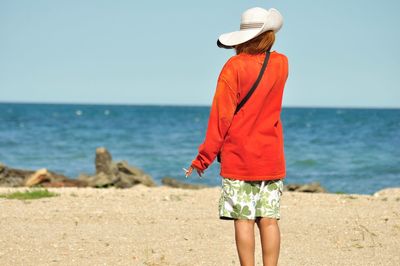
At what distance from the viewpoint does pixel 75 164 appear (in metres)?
25.4

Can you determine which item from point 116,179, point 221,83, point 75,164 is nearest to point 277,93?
point 221,83

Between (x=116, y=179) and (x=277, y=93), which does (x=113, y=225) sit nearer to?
(x=277, y=93)

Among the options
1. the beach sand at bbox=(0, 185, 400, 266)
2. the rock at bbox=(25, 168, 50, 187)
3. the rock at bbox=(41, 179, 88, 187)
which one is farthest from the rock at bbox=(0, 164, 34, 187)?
the beach sand at bbox=(0, 185, 400, 266)

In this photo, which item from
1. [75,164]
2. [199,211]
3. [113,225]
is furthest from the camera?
[75,164]

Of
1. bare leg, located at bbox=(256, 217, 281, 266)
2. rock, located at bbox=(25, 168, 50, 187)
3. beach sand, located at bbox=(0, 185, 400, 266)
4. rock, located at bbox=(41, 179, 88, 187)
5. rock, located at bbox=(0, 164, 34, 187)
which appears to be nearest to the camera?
bare leg, located at bbox=(256, 217, 281, 266)

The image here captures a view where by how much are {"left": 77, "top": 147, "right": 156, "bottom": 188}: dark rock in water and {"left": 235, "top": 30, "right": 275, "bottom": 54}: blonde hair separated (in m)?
9.78

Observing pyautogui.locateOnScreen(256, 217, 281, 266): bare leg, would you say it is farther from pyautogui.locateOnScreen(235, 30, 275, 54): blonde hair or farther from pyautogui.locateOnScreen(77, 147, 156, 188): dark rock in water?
pyautogui.locateOnScreen(77, 147, 156, 188): dark rock in water

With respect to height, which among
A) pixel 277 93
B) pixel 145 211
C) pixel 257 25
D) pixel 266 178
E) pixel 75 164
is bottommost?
pixel 75 164

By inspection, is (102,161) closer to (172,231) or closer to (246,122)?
(172,231)

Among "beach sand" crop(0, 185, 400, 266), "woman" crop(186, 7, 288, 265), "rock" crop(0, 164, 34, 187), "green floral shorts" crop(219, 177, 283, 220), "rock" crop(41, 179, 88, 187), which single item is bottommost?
"rock" crop(0, 164, 34, 187)

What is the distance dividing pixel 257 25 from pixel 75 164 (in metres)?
21.2

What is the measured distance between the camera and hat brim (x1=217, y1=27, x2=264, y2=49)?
15.9 ft

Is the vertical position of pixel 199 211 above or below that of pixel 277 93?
below

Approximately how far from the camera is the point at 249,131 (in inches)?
191
